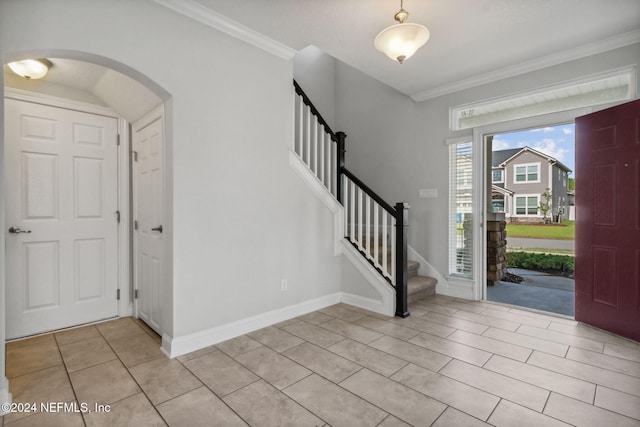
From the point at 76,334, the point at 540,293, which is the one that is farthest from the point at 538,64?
the point at 76,334

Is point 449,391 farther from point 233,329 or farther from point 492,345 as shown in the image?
point 233,329

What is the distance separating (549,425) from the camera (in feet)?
5.38

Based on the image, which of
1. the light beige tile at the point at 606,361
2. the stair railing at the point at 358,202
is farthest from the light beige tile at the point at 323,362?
the light beige tile at the point at 606,361

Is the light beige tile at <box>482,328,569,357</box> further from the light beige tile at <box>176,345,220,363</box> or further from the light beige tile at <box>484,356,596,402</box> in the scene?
the light beige tile at <box>176,345,220,363</box>

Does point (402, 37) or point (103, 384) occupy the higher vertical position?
point (402, 37)

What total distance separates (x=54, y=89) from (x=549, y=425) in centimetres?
468

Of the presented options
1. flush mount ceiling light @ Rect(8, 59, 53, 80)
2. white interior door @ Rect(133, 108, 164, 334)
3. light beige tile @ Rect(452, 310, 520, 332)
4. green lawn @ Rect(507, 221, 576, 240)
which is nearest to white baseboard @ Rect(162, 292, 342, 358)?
white interior door @ Rect(133, 108, 164, 334)

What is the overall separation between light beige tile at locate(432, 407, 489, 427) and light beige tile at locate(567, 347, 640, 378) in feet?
4.56

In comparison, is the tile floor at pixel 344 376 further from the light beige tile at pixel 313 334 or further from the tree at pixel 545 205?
the tree at pixel 545 205

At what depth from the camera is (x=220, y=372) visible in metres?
2.21

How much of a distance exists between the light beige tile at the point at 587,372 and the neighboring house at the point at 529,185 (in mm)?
4594

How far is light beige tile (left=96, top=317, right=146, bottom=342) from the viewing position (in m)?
2.85

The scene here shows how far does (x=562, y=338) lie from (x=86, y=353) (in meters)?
4.22

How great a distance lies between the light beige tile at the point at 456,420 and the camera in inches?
64.6
